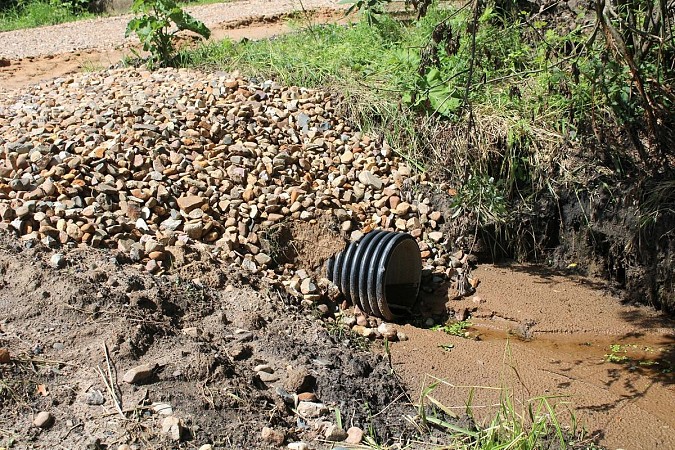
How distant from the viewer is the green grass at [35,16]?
1184cm

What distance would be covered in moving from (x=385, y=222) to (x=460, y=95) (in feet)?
3.48

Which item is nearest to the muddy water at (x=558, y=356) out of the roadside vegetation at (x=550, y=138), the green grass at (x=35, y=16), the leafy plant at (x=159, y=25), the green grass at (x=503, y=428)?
the green grass at (x=503, y=428)

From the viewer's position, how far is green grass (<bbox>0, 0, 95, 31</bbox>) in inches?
466

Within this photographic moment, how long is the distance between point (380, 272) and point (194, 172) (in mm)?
1478

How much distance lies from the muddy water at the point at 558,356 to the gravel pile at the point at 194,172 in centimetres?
48

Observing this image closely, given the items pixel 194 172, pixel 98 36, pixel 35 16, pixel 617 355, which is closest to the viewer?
pixel 617 355

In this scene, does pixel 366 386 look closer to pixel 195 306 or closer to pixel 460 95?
pixel 195 306

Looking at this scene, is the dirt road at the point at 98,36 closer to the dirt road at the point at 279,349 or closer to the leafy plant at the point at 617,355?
the dirt road at the point at 279,349

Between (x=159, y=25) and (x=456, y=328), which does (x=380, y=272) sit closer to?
(x=456, y=328)

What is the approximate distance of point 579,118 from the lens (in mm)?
5609

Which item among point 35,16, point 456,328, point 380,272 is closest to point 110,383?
point 380,272

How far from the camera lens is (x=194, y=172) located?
553 centimetres

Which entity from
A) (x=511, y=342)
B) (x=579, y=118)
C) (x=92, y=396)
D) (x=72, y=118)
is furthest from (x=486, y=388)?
(x=72, y=118)

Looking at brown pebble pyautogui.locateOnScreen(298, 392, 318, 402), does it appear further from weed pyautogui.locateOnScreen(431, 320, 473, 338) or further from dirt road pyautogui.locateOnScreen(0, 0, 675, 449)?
weed pyautogui.locateOnScreen(431, 320, 473, 338)
